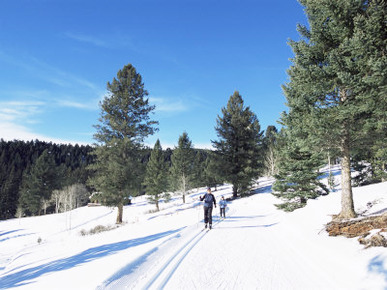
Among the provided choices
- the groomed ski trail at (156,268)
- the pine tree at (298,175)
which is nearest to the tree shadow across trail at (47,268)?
the groomed ski trail at (156,268)

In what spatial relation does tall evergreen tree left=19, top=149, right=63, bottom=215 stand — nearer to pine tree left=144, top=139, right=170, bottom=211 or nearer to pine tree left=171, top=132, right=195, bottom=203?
pine tree left=144, top=139, right=170, bottom=211

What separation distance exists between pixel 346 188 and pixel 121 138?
51.7ft

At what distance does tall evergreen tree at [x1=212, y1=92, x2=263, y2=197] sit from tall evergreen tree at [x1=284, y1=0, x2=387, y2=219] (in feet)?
51.9

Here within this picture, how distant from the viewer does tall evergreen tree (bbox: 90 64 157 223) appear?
17.1 m

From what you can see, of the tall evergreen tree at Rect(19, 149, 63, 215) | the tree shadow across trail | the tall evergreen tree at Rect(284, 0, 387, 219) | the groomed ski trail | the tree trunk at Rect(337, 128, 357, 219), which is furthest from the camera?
the tall evergreen tree at Rect(19, 149, 63, 215)

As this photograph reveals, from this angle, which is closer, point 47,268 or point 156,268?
point 156,268

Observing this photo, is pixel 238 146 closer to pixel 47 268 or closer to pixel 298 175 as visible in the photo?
pixel 298 175

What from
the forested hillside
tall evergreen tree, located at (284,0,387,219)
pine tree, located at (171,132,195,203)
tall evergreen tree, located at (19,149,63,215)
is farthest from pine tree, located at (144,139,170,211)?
tall evergreen tree, located at (19,149,63,215)

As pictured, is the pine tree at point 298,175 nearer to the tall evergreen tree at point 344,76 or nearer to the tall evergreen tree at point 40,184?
the tall evergreen tree at point 344,76

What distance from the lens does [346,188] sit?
27.8ft

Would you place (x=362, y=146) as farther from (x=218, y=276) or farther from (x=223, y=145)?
(x=223, y=145)

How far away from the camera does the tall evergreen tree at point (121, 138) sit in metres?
17.1

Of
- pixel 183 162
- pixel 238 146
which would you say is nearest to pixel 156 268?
pixel 238 146

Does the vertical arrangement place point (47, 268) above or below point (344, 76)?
below
